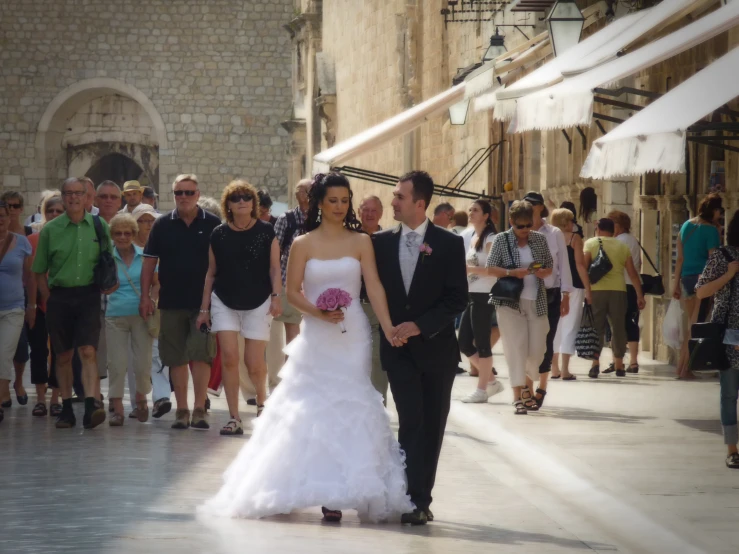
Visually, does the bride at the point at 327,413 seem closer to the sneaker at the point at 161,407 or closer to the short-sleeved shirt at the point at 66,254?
the short-sleeved shirt at the point at 66,254

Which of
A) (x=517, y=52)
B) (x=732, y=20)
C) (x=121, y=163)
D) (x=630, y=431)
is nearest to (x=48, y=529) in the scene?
(x=630, y=431)

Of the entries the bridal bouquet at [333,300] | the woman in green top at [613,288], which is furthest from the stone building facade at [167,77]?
the bridal bouquet at [333,300]

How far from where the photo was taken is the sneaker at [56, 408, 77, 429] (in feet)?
37.2

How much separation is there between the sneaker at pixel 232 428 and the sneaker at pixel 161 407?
45.5 inches

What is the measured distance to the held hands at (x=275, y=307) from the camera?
1094 cm

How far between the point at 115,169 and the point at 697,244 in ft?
113

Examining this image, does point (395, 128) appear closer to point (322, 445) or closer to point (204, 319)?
point (204, 319)

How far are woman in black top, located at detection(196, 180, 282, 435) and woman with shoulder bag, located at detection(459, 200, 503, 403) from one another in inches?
86.4

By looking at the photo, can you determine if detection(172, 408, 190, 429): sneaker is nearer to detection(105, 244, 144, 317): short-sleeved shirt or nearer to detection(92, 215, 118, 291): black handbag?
detection(105, 244, 144, 317): short-sleeved shirt

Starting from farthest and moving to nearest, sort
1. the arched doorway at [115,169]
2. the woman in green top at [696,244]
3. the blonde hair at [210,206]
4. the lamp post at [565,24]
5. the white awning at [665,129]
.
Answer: the arched doorway at [115,169] → the lamp post at [565,24] → the woman in green top at [696,244] → the blonde hair at [210,206] → the white awning at [665,129]

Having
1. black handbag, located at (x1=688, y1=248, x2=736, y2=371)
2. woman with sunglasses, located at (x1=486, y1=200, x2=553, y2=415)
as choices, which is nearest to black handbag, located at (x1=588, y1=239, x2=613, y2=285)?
woman with sunglasses, located at (x1=486, y1=200, x2=553, y2=415)

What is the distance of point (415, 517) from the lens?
7.57m

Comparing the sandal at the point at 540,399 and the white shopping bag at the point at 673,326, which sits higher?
the white shopping bag at the point at 673,326

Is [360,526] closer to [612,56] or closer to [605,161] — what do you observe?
[605,161]
